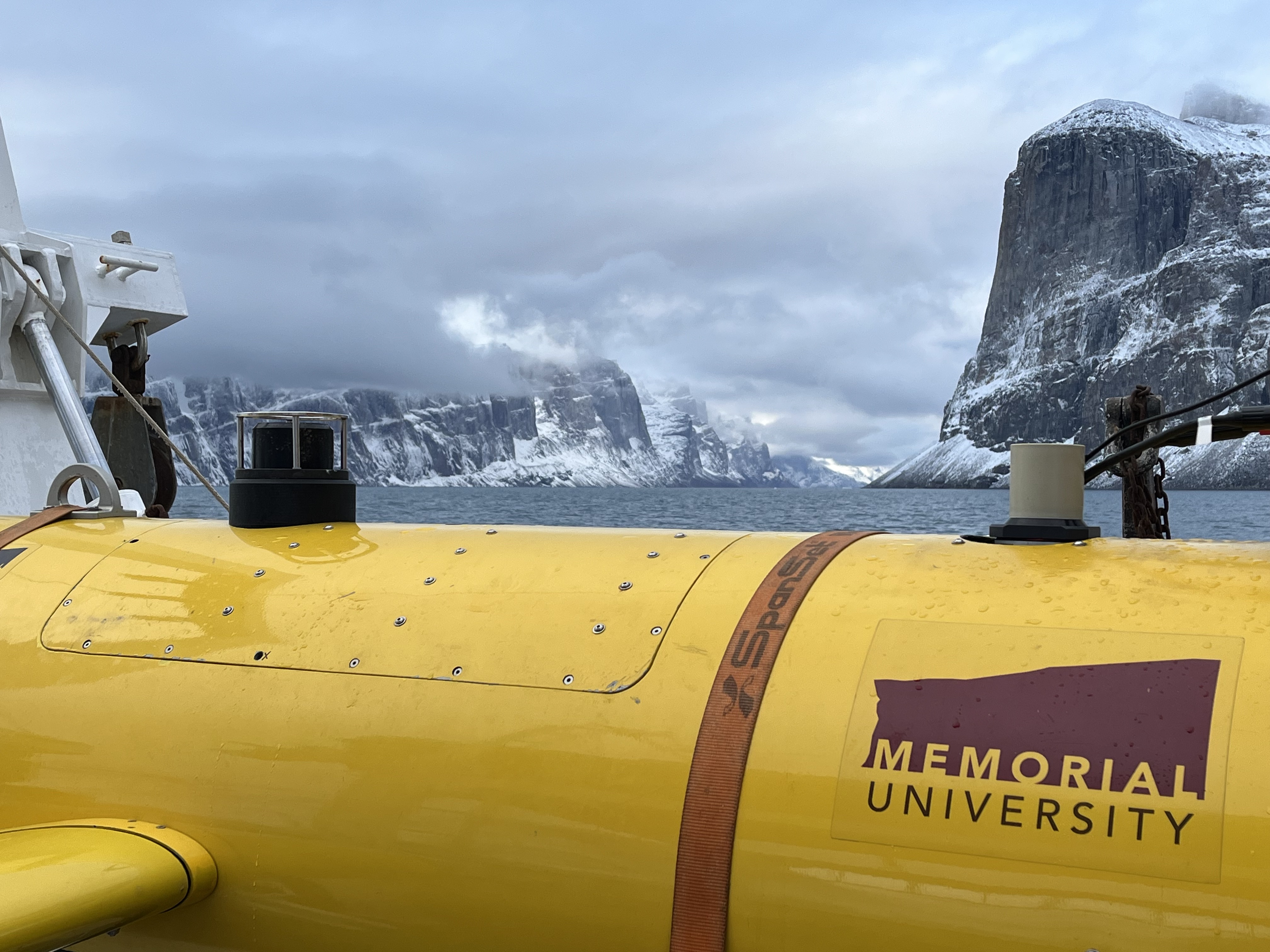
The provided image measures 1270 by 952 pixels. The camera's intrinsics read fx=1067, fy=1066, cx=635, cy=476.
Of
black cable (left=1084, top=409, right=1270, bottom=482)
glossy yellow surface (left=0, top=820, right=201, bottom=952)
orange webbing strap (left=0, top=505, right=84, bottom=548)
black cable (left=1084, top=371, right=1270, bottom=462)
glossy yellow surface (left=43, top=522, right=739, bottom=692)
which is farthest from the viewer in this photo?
orange webbing strap (left=0, top=505, right=84, bottom=548)

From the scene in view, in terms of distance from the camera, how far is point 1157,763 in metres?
1.91

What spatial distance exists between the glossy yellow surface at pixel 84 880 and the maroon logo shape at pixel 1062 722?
1.72m

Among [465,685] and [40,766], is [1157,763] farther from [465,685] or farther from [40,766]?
[40,766]

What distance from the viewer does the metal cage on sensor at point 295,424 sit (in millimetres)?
3797

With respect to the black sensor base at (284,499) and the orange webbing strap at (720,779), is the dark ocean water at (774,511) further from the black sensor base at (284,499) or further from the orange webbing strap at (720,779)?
the orange webbing strap at (720,779)

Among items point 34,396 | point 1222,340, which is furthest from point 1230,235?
point 34,396

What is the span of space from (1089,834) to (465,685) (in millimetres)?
1408

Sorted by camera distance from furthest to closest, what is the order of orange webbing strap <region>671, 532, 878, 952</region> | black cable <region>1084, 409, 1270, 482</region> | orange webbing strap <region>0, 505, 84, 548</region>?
orange webbing strap <region>0, 505, 84, 548</region>, black cable <region>1084, 409, 1270, 482</region>, orange webbing strap <region>671, 532, 878, 952</region>

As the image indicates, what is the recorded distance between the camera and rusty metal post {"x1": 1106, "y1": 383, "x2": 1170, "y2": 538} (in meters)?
6.50

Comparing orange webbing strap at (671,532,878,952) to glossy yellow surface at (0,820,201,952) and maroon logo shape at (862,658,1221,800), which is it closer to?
maroon logo shape at (862,658,1221,800)

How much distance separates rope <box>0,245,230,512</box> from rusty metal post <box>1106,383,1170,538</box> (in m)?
5.09

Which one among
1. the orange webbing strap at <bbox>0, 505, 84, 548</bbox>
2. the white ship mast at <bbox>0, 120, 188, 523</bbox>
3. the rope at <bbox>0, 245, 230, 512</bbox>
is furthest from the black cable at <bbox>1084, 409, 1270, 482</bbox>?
the white ship mast at <bbox>0, 120, 188, 523</bbox>

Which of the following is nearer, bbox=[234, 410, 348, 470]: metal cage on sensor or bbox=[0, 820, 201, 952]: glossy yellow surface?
bbox=[0, 820, 201, 952]: glossy yellow surface

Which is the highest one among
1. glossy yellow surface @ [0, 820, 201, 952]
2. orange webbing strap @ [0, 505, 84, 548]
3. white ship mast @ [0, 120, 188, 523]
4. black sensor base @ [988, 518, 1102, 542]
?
white ship mast @ [0, 120, 188, 523]
